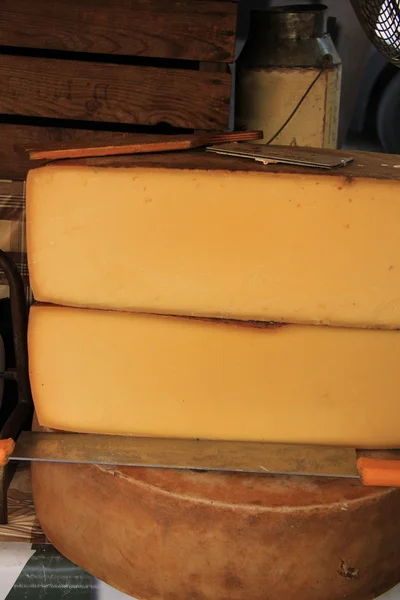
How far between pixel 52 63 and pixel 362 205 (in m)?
0.91

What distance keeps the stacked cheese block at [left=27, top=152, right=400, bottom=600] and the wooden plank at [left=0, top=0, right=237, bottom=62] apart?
0.61 metres

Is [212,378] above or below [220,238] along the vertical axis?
below

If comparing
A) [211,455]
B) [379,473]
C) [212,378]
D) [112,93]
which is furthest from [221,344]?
[112,93]

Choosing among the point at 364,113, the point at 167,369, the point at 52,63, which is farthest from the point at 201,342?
the point at 364,113

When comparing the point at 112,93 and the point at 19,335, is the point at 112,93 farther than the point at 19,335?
Yes

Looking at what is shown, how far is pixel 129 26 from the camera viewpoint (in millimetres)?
1552

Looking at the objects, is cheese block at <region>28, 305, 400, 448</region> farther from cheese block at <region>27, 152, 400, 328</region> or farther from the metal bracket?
the metal bracket

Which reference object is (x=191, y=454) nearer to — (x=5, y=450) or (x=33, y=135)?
(x=5, y=450)

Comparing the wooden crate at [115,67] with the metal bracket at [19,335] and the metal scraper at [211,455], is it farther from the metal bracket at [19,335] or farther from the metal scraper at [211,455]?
the metal scraper at [211,455]

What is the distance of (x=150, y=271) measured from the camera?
967 millimetres

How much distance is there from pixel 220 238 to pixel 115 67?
776 millimetres

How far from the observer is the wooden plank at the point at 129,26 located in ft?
5.04

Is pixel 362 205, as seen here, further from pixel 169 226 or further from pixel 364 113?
pixel 364 113

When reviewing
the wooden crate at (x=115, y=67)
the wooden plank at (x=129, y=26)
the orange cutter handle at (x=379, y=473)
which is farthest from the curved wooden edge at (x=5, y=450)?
the wooden plank at (x=129, y=26)
